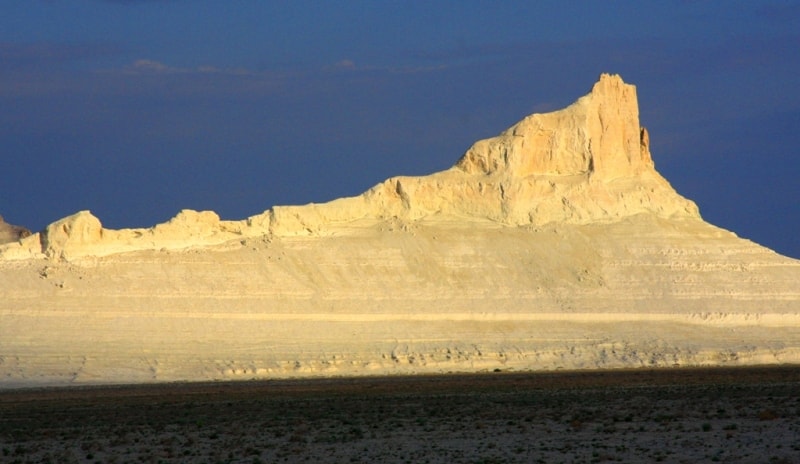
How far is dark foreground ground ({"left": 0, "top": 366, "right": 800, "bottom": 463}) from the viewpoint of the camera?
24.9m

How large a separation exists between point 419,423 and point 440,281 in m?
29.1

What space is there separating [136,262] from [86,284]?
7.89 feet

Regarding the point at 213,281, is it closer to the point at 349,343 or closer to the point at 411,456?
the point at 349,343

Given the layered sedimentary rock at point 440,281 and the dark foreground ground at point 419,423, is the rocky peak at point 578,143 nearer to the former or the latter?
the layered sedimentary rock at point 440,281

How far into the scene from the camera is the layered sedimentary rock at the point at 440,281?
51.6 m

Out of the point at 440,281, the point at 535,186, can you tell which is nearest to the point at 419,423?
the point at 440,281

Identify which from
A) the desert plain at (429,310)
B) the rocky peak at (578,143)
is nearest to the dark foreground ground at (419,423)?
the desert plain at (429,310)

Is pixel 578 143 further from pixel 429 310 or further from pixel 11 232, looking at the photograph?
pixel 11 232

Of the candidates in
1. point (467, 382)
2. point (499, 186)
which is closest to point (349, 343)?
point (467, 382)

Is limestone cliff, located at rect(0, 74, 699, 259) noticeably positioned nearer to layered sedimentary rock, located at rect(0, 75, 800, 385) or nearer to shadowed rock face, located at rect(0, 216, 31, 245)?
layered sedimentary rock, located at rect(0, 75, 800, 385)

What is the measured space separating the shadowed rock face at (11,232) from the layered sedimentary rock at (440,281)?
1841 cm

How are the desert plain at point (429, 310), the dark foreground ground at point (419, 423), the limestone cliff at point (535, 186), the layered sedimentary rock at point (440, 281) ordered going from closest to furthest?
1. the dark foreground ground at point (419, 423)
2. the desert plain at point (429, 310)
3. the layered sedimentary rock at point (440, 281)
4. the limestone cliff at point (535, 186)

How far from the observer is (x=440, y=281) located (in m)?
59.0

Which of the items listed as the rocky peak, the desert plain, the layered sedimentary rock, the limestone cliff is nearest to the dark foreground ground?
the desert plain
